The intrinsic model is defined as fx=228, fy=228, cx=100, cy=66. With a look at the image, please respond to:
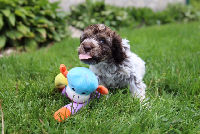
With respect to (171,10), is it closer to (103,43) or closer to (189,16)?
(189,16)

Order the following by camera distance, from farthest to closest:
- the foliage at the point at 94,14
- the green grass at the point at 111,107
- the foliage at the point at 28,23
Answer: the foliage at the point at 94,14, the foliage at the point at 28,23, the green grass at the point at 111,107

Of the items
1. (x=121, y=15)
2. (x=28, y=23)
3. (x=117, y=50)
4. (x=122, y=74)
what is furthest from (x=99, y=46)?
(x=121, y=15)

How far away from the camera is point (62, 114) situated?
2.07 meters

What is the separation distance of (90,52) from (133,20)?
24.8ft

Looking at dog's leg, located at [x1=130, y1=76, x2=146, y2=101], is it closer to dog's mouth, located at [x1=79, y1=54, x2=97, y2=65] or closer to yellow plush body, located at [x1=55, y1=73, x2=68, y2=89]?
dog's mouth, located at [x1=79, y1=54, x2=97, y2=65]

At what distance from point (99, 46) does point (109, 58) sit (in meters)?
0.29

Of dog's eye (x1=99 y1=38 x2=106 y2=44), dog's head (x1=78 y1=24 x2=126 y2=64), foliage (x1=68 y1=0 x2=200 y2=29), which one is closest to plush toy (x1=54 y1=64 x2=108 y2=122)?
dog's head (x1=78 y1=24 x2=126 y2=64)

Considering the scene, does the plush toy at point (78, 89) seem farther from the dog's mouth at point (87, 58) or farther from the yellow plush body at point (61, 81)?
the yellow plush body at point (61, 81)

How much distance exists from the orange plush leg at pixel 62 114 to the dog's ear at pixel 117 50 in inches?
32.1

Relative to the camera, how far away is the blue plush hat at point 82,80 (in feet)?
6.87

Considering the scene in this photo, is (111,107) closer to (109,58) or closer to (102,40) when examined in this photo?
(109,58)

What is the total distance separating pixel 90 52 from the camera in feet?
7.29

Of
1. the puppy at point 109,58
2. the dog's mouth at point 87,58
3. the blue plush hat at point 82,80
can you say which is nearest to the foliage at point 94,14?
the puppy at point 109,58

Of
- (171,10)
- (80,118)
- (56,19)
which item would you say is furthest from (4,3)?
(171,10)
